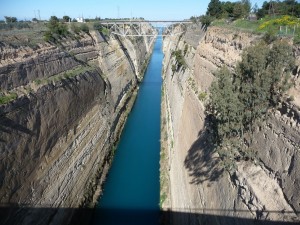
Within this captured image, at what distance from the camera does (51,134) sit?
504 inches

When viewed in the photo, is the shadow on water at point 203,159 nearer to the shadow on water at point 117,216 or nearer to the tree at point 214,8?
the shadow on water at point 117,216

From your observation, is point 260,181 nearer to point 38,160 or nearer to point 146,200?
point 38,160

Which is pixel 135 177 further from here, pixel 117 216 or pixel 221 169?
pixel 221 169

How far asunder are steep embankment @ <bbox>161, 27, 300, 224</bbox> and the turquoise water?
78 cm

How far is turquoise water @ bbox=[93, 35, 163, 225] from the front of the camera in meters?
14.2

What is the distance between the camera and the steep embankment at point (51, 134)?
1037 cm

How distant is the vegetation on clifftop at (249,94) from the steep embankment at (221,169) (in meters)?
0.32

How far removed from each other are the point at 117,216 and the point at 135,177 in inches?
131

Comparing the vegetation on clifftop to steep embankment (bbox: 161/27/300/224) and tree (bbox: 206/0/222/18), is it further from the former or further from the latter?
tree (bbox: 206/0/222/18)

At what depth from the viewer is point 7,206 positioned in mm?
9695

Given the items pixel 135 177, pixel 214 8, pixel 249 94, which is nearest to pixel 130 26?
pixel 214 8

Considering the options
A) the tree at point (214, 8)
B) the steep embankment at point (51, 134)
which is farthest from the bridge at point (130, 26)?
the steep embankment at point (51, 134)

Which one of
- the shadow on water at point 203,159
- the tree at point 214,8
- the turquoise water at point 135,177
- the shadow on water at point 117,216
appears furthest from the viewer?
the tree at point 214,8

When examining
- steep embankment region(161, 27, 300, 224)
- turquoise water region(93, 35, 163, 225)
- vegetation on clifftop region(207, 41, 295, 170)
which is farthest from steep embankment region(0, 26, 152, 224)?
vegetation on clifftop region(207, 41, 295, 170)
